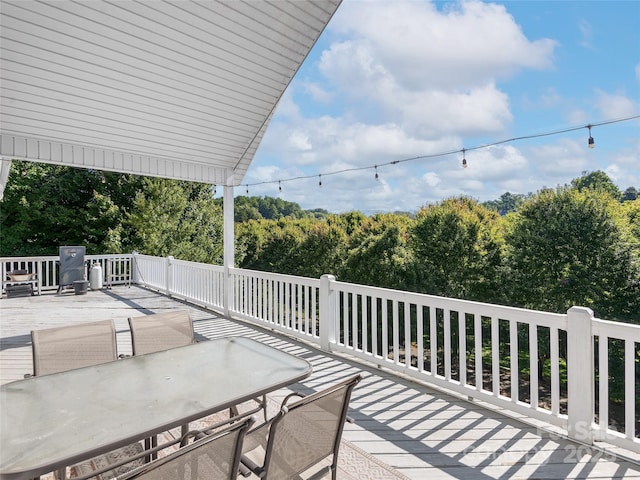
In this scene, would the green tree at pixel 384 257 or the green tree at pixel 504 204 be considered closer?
the green tree at pixel 384 257

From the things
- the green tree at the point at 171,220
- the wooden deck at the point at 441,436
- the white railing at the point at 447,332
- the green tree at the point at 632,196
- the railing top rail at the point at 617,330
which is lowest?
the wooden deck at the point at 441,436

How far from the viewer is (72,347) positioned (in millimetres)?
2578

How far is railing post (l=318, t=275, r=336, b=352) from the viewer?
15.4ft

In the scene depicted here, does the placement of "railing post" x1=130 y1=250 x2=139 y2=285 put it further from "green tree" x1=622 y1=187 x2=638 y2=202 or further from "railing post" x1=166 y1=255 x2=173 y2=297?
"green tree" x1=622 y1=187 x2=638 y2=202

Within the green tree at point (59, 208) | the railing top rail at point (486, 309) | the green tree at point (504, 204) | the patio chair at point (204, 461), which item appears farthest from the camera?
the green tree at point (504, 204)

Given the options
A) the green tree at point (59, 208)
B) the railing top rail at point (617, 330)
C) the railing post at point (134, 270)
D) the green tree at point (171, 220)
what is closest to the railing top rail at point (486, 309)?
the railing top rail at point (617, 330)

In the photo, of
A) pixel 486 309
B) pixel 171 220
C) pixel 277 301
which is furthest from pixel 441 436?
pixel 171 220

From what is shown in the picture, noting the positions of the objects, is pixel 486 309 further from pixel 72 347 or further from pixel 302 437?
pixel 72 347

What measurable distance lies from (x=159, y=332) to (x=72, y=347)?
573 millimetres

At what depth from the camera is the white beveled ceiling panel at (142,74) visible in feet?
12.5

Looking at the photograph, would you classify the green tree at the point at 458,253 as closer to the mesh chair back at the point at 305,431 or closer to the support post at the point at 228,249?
the support post at the point at 228,249

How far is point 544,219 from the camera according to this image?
11.6 m

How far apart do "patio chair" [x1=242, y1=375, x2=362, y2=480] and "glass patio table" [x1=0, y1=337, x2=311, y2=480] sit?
0.32 meters

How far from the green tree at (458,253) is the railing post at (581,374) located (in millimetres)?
11424
